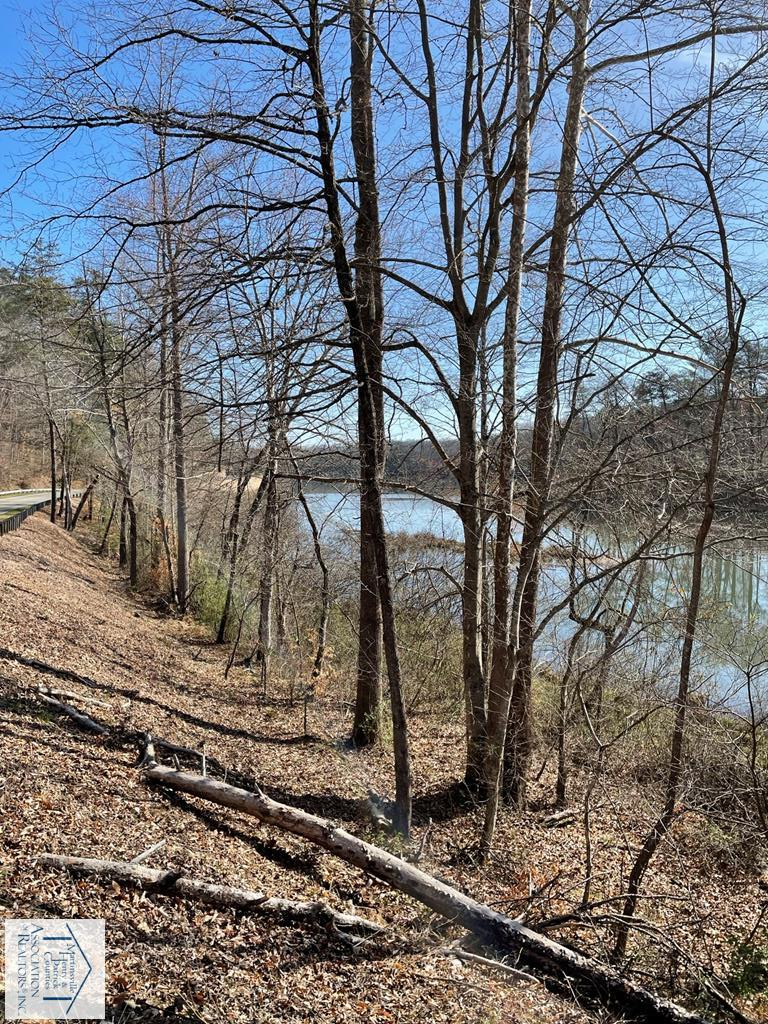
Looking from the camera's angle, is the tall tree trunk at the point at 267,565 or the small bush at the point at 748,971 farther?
the tall tree trunk at the point at 267,565

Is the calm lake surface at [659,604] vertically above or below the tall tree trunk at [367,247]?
below

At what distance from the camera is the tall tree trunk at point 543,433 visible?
6.68 metres

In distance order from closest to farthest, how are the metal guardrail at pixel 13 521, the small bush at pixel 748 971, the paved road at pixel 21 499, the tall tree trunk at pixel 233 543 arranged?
the small bush at pixel 748 971 → the tall tree trunk at pixel 233 543 → the metal guardrail at pixel 13 521 → the paved road at pixel 21 499

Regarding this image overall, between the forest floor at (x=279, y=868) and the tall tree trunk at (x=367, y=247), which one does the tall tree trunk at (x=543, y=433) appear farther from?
the tall tree trunk at (x=367, y=247)

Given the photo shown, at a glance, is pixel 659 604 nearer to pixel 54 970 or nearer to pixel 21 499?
pixel 54 970

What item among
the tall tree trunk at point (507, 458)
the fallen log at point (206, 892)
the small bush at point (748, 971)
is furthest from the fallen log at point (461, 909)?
the tall tree trunk at point (507, 458)

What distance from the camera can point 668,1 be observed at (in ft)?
18.9

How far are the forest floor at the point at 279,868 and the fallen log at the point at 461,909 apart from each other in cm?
17

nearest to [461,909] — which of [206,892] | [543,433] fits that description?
[206,892]

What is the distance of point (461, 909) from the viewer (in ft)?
16.4

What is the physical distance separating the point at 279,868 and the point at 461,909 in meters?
1.37

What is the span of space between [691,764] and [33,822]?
5.47 meters

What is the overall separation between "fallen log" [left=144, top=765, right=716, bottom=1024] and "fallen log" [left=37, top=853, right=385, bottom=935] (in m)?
0.58

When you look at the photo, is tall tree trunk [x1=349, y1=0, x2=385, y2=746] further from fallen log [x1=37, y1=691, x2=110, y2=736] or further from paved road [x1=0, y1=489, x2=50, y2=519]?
paved road [x1=0, y1=489, x2=50, y2=519]
